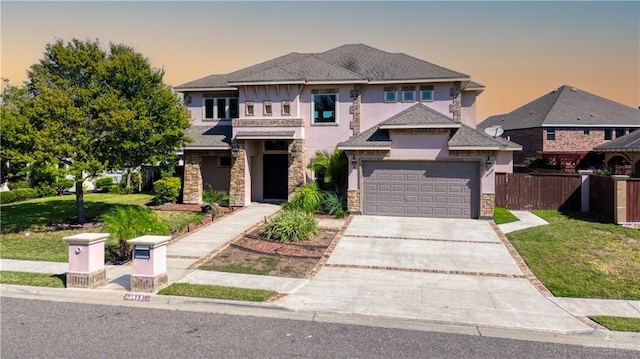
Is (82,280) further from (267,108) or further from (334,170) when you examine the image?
(267,108)

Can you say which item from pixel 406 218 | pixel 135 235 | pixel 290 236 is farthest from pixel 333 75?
pixel 135 235

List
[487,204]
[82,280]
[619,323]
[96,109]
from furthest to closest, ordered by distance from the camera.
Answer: [487,204] → [96,109] → [82,280] → [619,323]

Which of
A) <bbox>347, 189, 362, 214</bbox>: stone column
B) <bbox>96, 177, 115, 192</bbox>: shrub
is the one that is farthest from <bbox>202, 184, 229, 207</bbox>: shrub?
<bbox>96, 177, 115, 192</bbox>: shrub

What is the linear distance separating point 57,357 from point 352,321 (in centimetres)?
449

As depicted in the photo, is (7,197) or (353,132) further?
(7,197)

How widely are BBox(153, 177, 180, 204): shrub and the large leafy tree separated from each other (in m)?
4.59

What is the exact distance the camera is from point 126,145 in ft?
49.0

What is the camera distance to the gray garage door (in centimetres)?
1756

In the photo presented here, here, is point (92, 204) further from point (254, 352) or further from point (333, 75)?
point (254, 352)

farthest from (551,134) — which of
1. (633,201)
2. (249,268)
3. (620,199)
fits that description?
(249,268)

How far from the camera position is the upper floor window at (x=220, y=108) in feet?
74.6

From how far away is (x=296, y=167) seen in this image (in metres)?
20.5

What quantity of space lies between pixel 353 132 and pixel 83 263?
14438 mm

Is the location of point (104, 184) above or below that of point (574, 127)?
below
